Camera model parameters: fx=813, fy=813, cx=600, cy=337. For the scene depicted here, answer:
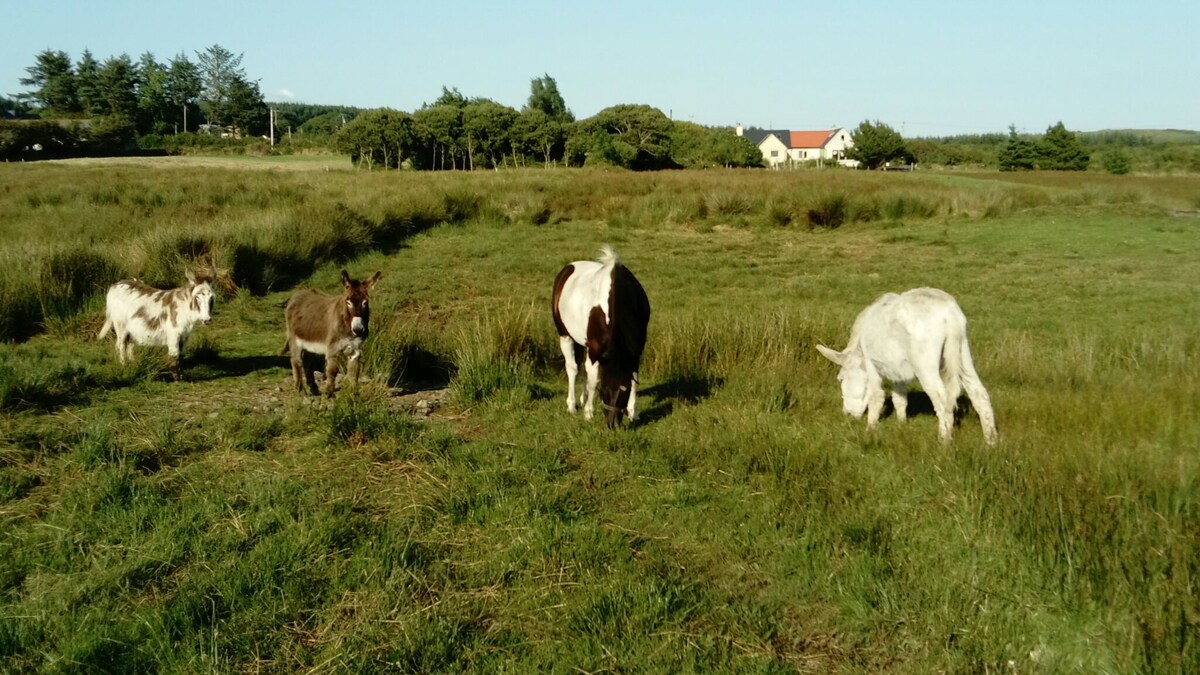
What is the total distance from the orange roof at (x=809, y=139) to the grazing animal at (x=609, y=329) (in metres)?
130

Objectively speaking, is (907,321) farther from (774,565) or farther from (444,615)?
(444,615)

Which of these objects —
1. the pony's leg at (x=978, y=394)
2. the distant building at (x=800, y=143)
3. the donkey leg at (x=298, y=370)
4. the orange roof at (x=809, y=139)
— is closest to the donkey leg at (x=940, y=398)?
the pony's leg at (x=978, y=394)

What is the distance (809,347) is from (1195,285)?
10.2 metres

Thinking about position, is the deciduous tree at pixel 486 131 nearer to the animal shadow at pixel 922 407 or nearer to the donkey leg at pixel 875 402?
the animal shadow at pixel 922 407

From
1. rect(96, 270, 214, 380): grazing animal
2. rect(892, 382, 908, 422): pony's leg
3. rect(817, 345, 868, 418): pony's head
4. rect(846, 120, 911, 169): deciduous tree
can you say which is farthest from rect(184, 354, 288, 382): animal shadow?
rect(846, 120, 911, 169): deciduous tree

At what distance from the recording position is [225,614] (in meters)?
4.37

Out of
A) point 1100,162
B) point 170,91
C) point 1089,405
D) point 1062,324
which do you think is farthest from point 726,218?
point 170,91

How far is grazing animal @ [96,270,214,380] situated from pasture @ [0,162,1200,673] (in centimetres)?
28

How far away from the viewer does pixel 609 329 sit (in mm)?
7922

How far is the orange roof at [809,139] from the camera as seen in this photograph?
5197 inches

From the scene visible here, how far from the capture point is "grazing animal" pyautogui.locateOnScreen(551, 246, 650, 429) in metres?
7.78

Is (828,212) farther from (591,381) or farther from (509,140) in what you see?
(509,140)

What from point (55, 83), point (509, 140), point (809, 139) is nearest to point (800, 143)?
point (809, 139)

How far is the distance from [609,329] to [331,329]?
10.3 feet
